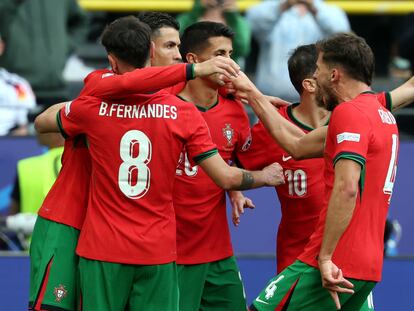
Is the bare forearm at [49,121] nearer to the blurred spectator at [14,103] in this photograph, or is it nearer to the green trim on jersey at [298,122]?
the green trim on jersey at [298,122]

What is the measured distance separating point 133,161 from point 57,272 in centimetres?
73

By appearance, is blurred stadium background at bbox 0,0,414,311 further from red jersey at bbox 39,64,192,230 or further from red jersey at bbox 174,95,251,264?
red jersey at bbox 39,64,192,230

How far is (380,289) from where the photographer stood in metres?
8.13

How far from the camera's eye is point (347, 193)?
5.82 meters

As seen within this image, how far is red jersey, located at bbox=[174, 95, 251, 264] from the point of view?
6.86 metres

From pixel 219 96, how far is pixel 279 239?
868mm

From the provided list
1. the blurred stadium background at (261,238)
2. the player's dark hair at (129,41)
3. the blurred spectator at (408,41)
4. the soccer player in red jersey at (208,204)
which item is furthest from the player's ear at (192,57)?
the blurred spectator at (408,41)

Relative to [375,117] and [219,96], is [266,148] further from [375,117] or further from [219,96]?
[375,117]

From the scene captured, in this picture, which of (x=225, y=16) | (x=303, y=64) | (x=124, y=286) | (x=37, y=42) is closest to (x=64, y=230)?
(x=124, y=286)

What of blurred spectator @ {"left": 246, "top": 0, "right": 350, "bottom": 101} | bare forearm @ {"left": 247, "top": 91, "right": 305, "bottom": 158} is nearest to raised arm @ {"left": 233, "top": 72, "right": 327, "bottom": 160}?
bare forearm @ {"left": 247, "top": 91, "right": 305, "bottom": 158}

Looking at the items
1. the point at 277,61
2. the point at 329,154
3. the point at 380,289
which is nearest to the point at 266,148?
the point at 329,154

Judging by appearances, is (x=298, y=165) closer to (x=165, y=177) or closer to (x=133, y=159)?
(x=165, y=177)

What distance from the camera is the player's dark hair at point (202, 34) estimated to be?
7000mm

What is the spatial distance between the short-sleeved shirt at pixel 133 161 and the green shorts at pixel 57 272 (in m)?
0.18
